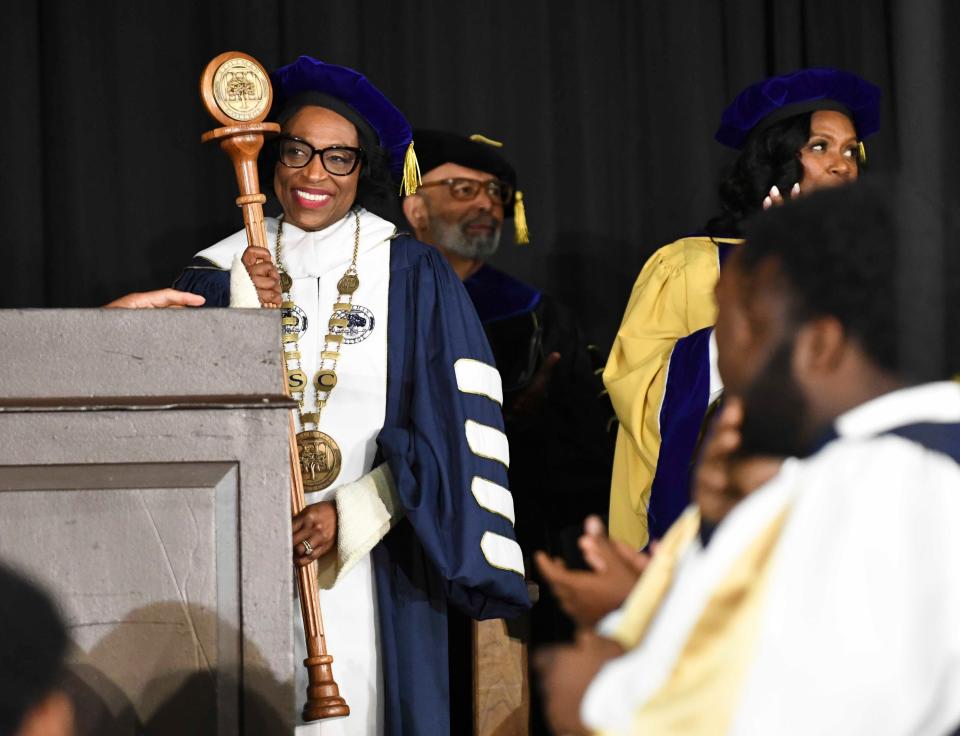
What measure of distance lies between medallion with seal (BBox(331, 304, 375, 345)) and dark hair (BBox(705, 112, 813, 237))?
1.00 meters

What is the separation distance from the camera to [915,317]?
1.47 metres

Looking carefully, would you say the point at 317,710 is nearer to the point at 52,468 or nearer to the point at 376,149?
the point at 52,468

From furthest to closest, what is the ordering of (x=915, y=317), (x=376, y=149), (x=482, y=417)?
(x=376, y=149) → (x=482, y=417) → (x=915, y=317)

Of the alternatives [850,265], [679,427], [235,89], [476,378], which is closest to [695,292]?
[679,427]

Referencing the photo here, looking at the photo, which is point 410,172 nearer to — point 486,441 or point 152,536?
point 486,441

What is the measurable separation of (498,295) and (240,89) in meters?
1.75

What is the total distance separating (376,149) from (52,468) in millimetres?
1779

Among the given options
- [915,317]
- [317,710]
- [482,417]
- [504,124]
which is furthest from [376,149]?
[915,317]

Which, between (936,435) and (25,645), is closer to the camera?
(936,435)

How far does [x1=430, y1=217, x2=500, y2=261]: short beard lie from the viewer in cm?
490

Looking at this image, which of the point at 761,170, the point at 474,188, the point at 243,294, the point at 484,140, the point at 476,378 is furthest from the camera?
the point at 474,188

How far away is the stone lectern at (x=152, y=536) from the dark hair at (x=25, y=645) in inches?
0.8

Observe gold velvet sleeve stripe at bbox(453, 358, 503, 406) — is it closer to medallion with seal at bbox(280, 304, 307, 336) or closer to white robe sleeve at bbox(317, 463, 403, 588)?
white robe sleeve at bbox(317, 463, 403, 588)

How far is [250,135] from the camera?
313 centimetres
